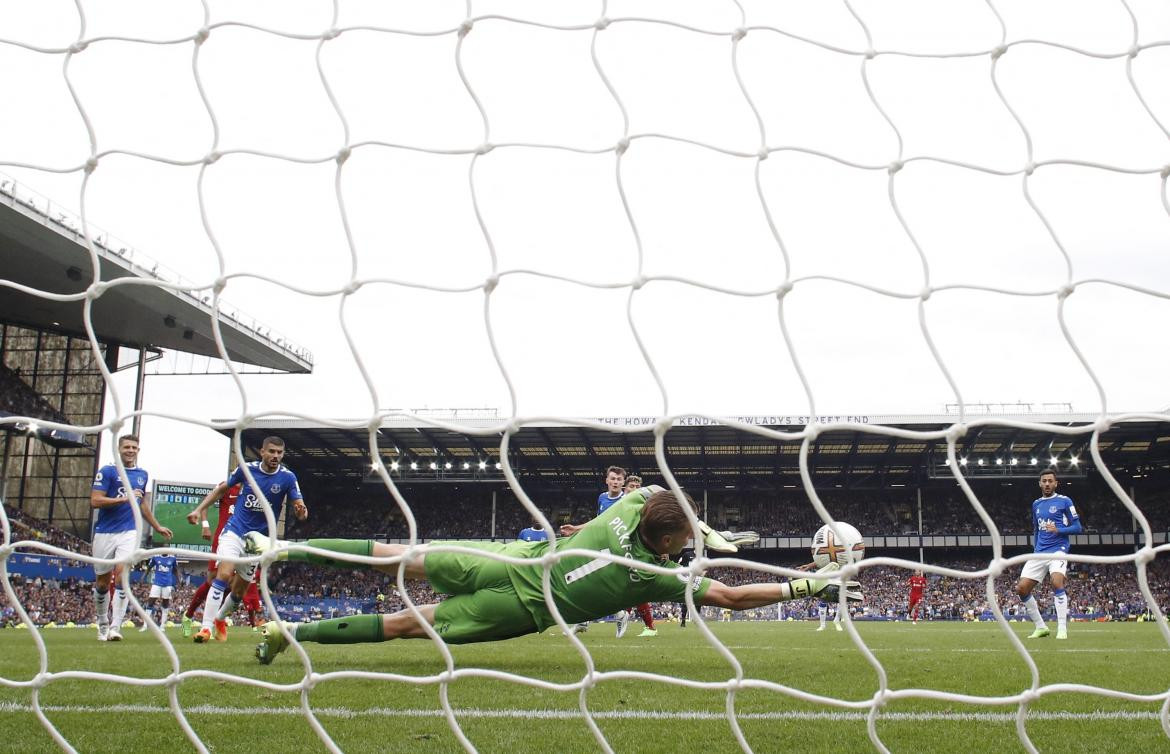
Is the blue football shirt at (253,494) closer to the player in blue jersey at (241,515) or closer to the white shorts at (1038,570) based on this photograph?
the player in blue jersey at (241,515)

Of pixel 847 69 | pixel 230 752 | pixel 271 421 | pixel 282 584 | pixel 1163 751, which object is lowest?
pixel 282 584

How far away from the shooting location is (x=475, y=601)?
4.37 m

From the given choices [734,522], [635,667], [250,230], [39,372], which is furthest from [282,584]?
[250,230]

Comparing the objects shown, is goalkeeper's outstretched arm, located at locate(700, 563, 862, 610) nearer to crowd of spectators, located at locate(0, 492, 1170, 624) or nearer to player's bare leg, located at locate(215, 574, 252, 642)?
player's bare leg, located at locate(215, 574, 252, 642)

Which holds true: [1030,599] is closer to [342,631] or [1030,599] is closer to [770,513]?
[342,631]

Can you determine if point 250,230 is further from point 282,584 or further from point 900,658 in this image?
point 282,584

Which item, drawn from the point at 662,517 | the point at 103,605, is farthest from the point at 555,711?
the point at 103,605

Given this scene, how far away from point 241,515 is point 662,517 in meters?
5.39

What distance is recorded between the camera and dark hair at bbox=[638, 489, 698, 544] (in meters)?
4.15

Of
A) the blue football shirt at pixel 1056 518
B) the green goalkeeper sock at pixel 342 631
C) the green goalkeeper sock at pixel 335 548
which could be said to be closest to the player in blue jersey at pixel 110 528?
the green goalkeeper sock at pixel 342 631

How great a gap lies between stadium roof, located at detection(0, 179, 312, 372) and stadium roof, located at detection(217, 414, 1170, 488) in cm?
322

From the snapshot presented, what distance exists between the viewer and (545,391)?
470 cm

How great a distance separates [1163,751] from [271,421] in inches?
1280

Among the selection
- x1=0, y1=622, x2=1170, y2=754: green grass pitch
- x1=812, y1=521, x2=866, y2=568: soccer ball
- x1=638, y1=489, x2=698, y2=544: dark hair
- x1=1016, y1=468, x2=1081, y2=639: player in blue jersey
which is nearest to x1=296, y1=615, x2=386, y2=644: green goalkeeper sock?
x1=0, y1=622, x2=1170, y2=754: green grass pitch
